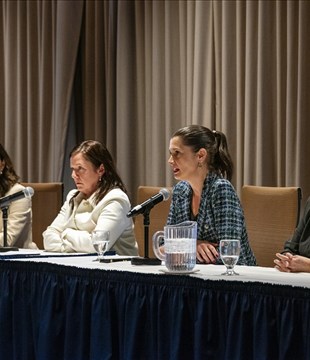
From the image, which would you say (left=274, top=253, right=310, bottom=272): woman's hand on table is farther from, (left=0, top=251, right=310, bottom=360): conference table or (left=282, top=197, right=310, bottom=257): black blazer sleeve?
(left=282, top=197, right=310, bottom=257): black blazer sleeve

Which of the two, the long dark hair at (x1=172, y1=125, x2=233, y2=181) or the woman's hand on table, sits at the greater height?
the long dark hair at (x1=172, y1=125, x2=233, y2=181)

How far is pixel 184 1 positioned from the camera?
5.39m

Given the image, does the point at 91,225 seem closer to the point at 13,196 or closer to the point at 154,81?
the point at 13,196

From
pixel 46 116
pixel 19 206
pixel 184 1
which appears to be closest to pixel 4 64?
pixel 46 116

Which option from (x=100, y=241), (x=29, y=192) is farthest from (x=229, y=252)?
(x=29, y=192)

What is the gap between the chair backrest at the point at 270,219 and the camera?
397 centimetres

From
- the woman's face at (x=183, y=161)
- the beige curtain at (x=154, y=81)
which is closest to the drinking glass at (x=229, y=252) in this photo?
the woman's face at (x=183, y=161)

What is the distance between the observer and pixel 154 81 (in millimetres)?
5570

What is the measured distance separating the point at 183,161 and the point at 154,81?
2.01 metres

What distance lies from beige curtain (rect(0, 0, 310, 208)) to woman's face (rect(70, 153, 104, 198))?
1.12 metres

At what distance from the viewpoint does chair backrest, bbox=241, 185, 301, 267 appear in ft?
13.0

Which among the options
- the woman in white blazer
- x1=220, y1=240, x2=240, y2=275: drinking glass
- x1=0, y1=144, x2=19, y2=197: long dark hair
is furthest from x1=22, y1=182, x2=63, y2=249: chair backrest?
x1=220, y1=240, x2=240, y2=275: drinking glass

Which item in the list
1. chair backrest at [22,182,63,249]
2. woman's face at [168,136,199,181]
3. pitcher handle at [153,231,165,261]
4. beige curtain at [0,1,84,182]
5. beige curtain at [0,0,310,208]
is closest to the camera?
pitcher handle at [153,231,165,261]

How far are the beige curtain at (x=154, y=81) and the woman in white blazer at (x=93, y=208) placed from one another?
1094mm
